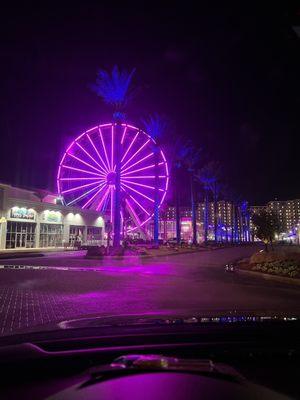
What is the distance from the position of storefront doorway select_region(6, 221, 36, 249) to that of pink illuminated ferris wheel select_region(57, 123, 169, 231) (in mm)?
6440

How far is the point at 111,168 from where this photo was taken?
164ft

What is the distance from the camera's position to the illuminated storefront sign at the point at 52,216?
52309 mm

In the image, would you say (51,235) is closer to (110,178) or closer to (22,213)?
(22,213)

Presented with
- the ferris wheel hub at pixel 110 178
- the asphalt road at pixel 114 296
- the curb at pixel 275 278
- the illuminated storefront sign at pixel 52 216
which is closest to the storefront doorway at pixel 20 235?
the illuminated storefront sign at pixel 52 216

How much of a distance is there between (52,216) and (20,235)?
6.93 m

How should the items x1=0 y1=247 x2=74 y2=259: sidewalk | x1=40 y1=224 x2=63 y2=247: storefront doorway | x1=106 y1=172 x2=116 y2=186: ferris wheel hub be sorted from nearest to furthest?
x1=0 y1=247 x2=74 y2=259: sidewalk
x1=106 y1=172 x2=116 y2=186: ferris wheel hub
x1=40 y1=224 x2=63 y2=247: storefront doorway

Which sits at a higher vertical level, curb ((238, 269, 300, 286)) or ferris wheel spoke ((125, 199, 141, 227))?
ferris wheel spoke ((125, 199, 141, 227))

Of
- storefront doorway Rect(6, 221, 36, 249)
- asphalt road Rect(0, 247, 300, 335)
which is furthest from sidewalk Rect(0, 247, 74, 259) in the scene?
asphalt road Rect(0, 247, 300, 335)

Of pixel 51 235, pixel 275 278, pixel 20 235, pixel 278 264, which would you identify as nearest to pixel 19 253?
pixel 20 235

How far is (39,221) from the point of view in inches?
2012

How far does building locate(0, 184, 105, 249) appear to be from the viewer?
44750 mm

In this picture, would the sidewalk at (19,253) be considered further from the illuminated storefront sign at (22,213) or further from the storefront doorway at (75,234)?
the storefront doorway at (75,234)

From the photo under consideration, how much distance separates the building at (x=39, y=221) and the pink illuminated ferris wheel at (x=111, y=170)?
3.58 meters

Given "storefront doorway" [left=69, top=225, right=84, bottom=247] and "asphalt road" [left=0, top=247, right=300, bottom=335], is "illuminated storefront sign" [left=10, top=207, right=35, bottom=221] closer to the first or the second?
"storefront doorway" [left=69, top=225, right=84, bottom=247]
